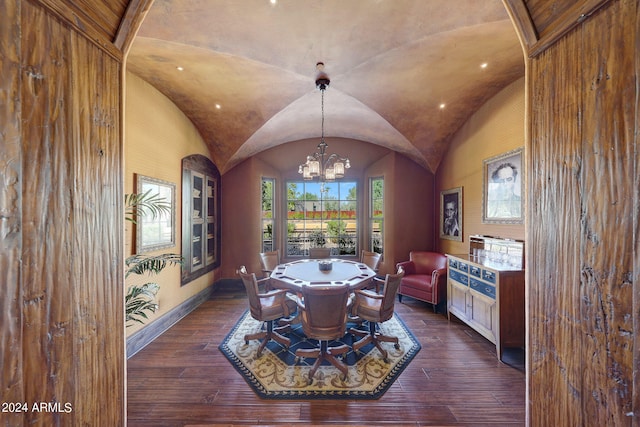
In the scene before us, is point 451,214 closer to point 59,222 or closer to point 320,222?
point 320,222

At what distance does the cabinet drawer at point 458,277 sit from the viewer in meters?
3.19

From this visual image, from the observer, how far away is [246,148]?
187 inches

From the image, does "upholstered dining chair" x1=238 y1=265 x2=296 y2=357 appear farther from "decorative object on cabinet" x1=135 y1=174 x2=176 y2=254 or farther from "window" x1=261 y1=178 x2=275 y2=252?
"window" x1=261 y1=178 x2=275 y2=252

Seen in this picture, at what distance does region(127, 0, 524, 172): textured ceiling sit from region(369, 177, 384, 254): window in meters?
1.38

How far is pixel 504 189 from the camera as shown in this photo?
323cm

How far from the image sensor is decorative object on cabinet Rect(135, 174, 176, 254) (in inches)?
114

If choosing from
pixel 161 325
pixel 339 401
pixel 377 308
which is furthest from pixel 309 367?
pixel 161 325

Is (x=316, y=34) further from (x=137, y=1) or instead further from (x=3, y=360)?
(x=3, y=360)

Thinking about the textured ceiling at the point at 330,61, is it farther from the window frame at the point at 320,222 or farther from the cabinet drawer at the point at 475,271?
the cabinet drawer at the point at 475,271

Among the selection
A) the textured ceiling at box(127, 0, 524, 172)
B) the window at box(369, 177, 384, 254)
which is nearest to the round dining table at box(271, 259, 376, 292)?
the window at box(369, 177, 384, 254)

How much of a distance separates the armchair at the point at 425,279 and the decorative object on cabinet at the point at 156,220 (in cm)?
374

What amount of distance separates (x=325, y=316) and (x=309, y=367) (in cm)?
66

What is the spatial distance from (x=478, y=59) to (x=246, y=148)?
387cm

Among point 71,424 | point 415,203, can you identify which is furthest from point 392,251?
point 71,424
